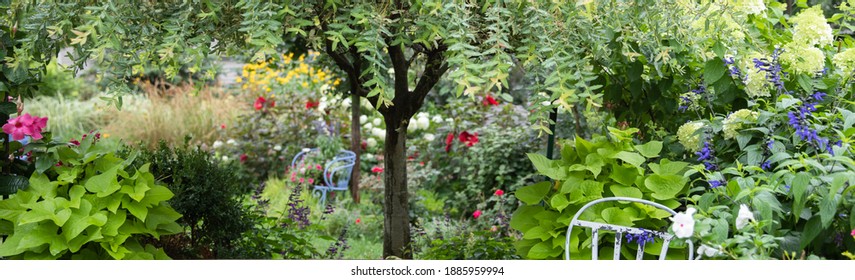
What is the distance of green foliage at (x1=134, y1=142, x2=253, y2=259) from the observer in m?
3.19

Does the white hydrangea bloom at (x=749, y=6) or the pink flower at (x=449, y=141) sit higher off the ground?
the white hydrangea bloom at (x=749, y=6)

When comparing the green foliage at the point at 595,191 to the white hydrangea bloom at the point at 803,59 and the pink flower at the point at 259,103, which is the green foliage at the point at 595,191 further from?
the pink flower at the point at 259,103

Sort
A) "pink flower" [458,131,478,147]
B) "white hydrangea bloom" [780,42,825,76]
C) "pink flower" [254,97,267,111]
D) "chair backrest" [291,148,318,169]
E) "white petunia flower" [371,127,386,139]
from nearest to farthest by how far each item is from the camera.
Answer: "white hydrangea bloom" [780,42,825,76] < "pink flower" [458,131,478,147] < "chair backrest" [291,148,318,169] < "white petunia flower" [371,127,386,139] < "pink flower" [254,97,267,111]

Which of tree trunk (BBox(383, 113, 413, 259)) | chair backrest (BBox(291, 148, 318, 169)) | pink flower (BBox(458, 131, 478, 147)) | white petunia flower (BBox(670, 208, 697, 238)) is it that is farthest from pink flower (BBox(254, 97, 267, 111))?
white petunia flower (BBox(670, 208, 697, 238))

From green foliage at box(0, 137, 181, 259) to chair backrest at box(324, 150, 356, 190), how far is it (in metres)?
2.95

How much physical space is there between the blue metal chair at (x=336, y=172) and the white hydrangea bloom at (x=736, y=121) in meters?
3.29

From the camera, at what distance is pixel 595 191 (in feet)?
7.40

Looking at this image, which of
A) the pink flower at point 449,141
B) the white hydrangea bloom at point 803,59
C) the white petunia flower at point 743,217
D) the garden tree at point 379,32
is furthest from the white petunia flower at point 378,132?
the white petunia flower at point 743,217

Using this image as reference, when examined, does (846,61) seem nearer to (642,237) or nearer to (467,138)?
(642,237)

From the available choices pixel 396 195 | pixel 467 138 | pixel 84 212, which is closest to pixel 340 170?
pixel 467 138

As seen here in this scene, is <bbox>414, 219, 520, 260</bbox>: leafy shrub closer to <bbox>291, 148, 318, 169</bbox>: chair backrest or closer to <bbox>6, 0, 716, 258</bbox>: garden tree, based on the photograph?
<bbox>6, 0, 716, 258</bbox>: garden tree

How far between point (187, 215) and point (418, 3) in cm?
163

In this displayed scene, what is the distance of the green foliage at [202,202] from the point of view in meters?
3.19

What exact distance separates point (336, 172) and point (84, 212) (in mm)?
Result: 3700
